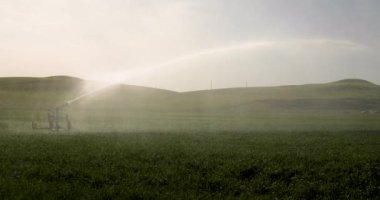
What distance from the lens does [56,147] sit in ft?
104

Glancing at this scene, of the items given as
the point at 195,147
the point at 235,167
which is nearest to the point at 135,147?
the point at 195,147

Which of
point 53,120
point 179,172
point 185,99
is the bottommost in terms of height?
point 179,172

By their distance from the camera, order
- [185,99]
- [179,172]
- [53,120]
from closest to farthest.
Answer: [179,172]
[53,120]
[185,99]

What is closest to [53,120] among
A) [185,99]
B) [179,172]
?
[179,172]

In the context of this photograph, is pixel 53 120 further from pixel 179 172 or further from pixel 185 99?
pixel 185 99

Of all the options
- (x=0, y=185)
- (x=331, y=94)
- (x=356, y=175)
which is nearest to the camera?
(x=0, y=185)

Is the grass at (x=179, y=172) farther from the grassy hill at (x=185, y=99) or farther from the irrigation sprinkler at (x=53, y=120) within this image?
the grassy hill at (x=185, y=99)

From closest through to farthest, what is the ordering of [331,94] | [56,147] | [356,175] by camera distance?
[356,175] → [56,147] → [331,94]

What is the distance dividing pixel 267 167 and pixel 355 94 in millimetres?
153864

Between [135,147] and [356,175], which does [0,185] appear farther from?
[356,175]

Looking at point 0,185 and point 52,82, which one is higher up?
point 52,82

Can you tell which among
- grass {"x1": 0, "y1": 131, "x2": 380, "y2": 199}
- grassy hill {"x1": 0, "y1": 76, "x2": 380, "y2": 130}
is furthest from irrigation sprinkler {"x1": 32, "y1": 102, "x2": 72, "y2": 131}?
grassy hill {"x1": 0, "y1": 76, "x2": 380, "y2": 130}

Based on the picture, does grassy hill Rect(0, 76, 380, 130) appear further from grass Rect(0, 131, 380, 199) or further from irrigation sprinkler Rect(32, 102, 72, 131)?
grass Rect(0, 131, 380, 199)

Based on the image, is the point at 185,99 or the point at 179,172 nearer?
the point at 179,172
